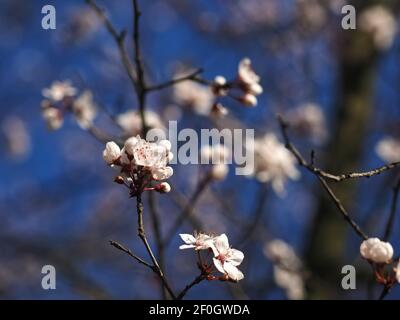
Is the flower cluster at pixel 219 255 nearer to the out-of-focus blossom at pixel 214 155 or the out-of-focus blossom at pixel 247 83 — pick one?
the out-of-focus blossom at pixel 247 83

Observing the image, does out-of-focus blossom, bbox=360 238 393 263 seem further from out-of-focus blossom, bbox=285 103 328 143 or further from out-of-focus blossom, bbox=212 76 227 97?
out-of-focus blossom, bbox=285 103 328 143

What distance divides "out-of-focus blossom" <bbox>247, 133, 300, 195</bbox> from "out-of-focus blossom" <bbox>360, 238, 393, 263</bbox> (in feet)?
4.53

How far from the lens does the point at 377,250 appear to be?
156 centimetres

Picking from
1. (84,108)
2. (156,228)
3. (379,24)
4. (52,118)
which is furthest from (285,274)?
(379,24)

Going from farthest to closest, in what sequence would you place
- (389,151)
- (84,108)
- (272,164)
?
1. (389,151)
2. (272,164)
3. (84,108)

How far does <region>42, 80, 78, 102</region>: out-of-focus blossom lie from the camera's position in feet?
8.59

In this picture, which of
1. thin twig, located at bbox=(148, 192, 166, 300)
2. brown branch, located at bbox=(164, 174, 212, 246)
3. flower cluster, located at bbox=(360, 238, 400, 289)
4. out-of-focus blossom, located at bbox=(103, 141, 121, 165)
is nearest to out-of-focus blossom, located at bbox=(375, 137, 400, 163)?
brown branch, located at bbox=(164, 174, 212, 246)

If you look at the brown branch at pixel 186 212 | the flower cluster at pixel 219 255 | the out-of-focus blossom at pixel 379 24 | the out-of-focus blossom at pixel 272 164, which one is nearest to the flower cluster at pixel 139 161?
the flower cluster at pixel 219 255

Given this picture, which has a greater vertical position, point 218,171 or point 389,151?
point 389,151

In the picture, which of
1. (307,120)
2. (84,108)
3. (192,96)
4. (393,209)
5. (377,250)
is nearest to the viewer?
(377,250)

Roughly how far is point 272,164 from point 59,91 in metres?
1.13

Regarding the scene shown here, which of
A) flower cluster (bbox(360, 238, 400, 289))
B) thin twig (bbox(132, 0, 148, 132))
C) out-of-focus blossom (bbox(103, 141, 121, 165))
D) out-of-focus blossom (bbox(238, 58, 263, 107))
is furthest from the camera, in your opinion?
out-of-focus blossom (bbox(238, 58, 263, 107))

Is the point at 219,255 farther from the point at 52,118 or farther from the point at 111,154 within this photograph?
the point at 52,118
